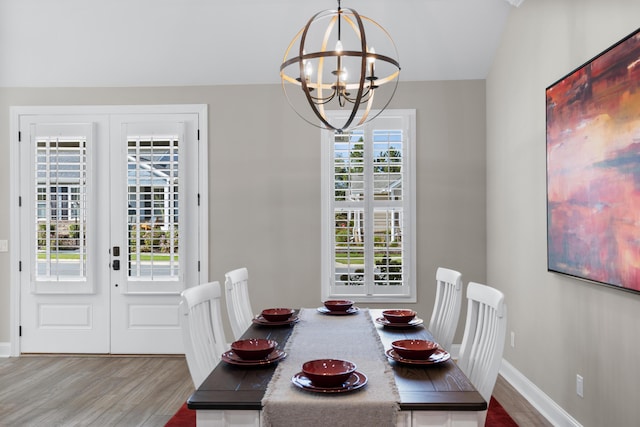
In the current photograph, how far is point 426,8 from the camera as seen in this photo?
163 inches

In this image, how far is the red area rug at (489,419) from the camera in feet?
10.4

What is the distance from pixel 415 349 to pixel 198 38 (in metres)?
3.41

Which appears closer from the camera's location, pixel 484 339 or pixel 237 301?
pixel 484 339

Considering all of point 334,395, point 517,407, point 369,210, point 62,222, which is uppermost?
point 369,210

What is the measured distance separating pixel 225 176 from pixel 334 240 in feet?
3.88

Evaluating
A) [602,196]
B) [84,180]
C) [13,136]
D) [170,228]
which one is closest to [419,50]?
[602,196]

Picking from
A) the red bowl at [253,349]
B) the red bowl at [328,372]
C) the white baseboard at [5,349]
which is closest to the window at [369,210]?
the red bowl at [253,349]

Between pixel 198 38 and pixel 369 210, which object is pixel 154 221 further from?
pixel 369 210

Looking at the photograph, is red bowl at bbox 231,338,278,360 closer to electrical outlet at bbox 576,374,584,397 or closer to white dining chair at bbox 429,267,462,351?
white dining chair at bbox 429,267,462,351

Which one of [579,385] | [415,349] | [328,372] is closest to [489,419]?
[579,385]

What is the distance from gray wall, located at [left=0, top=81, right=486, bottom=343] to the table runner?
7.51 ft

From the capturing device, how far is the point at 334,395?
5.47 ft

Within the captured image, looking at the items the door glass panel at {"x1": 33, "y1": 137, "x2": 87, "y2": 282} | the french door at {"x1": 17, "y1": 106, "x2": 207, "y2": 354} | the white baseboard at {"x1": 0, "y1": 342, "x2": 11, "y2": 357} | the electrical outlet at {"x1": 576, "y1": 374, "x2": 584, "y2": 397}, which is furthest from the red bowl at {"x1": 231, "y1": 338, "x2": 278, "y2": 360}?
the white baseboard at {"x1": 0, "y1": 342, "x2": 11, "y2": 357}

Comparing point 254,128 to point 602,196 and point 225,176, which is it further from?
point 602,196
